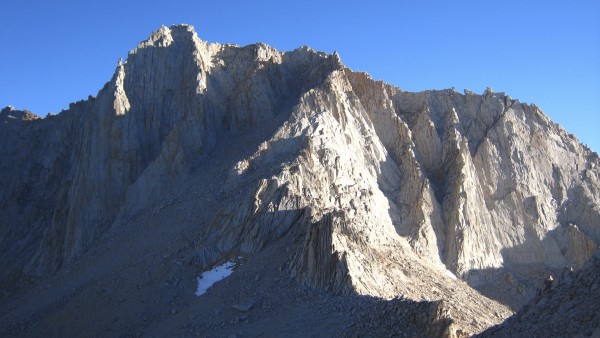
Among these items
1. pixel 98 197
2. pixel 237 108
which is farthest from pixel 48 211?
pixel 237 108

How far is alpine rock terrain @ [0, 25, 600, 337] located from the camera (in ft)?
102

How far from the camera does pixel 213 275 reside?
35312 millimetres

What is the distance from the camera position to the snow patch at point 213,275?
34.5 meters

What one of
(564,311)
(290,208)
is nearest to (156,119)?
(290,208)

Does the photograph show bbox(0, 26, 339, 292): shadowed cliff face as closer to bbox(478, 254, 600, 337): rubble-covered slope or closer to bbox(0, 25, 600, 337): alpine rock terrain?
bbox(0, 25, 600, 337): alpine rock terrain

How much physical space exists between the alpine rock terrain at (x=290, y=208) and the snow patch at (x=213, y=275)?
35 centimetres

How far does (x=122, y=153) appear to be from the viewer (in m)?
56.0

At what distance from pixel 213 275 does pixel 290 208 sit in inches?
220

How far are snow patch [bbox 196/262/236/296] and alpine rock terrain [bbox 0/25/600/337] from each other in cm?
35

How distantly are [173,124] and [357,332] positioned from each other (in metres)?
35.6

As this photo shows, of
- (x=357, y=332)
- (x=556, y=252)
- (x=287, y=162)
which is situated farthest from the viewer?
(x=556, y=252)

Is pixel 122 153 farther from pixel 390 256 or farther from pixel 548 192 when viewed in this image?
pixel 548 192

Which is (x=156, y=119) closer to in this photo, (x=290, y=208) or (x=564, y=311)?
(x=290, y=208)

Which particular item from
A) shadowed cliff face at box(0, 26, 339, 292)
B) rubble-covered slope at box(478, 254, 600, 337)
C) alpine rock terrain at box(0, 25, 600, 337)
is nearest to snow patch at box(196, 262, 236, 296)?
alpine rock terrain at box(0, 25, 600, 337)
